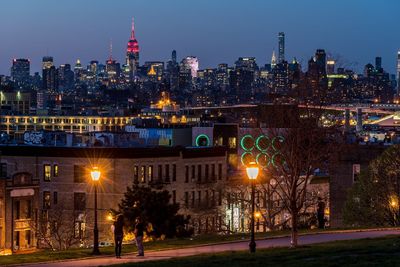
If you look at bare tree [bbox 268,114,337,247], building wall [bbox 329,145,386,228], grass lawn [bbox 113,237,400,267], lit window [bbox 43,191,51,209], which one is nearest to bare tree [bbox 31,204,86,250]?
lit window [bbox 43,191,51,209]

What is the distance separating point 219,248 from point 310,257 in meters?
5.80

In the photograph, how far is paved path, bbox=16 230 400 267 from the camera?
108 feet

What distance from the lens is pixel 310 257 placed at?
31125mm

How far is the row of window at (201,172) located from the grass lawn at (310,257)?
128 ft

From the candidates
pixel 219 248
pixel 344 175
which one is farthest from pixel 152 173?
pixel 219 248

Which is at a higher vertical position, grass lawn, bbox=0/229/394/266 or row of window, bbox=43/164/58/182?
row of window, bbox=43/164/58/182

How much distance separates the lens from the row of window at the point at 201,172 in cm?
7400

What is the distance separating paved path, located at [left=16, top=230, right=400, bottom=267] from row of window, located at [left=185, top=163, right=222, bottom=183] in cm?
3263

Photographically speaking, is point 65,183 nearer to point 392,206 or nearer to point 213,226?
point 213,226

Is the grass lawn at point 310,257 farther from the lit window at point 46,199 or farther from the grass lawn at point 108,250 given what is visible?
the lit window at point 46,199

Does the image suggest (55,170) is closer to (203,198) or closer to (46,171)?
(46,171)

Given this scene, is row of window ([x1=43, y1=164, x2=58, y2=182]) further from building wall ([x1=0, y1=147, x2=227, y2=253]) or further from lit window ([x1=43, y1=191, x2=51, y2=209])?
lit window ([x1=43, y1=191, x2=51, y2=209])

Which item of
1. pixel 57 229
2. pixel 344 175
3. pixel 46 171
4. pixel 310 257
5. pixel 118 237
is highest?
pixel 46 171

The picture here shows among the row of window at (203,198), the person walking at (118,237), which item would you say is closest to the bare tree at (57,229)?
the row of window at (203,198)
